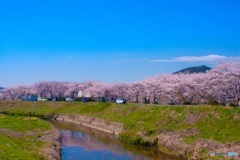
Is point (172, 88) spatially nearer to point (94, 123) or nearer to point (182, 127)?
point (94, 123)

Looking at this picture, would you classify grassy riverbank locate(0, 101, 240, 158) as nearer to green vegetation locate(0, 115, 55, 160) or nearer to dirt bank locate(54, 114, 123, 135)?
dirt bank locate(54, 114, 123, 135)

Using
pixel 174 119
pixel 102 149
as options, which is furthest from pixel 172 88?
pixel 102 149

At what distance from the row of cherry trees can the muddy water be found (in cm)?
2524

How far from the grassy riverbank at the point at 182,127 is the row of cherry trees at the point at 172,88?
575 inches

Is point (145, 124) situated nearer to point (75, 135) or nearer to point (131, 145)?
point (131, 145)

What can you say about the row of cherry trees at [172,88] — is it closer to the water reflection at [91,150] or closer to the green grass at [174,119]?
the green grass at [174,119]

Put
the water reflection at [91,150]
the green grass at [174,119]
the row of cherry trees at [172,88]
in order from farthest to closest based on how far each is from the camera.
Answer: the row of cherry trees at [172,88] < the green grass at [174,119] < the water reflection at [91,150]

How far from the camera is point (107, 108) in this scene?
6838 cm

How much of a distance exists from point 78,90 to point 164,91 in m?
72.1

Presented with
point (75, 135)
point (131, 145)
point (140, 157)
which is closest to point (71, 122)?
point (75, 135)


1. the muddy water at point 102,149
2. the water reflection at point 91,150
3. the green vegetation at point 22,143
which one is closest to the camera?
the green vegetation at point 22,143

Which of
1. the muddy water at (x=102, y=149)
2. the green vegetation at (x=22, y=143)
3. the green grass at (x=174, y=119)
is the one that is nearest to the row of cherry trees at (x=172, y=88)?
the green grass at (x=174, y=119)

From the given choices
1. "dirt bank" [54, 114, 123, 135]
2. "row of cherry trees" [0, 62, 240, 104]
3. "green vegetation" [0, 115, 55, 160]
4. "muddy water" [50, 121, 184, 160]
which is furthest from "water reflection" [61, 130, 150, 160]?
"row of cherry trees" [0, 62, 240, 104]

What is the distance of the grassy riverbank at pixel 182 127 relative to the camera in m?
32.5
